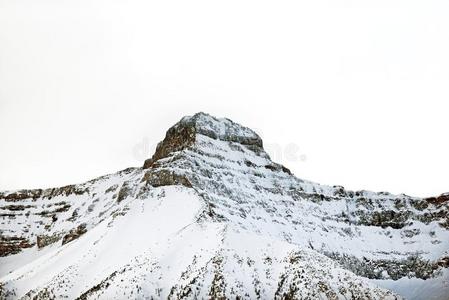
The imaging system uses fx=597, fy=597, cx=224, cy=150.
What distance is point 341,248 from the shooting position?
521 feet

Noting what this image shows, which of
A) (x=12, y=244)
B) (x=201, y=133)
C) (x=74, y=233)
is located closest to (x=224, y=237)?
(x=74, y=233)

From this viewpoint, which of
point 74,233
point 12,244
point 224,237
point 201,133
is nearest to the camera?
point 224,237

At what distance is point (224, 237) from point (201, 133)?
218ft

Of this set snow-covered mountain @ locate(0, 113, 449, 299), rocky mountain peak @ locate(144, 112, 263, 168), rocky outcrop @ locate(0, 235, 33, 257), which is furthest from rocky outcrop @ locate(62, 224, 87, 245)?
rocky mountain peak @ locate(144, 112, 263, 168)

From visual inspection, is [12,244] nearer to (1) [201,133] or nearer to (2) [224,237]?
(1) [201,133]

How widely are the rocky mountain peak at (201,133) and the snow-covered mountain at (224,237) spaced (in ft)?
1.51

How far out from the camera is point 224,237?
10438 centimetres

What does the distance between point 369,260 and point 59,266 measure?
8437cm

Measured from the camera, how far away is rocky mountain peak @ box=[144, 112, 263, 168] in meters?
168

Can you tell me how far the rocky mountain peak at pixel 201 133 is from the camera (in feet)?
550

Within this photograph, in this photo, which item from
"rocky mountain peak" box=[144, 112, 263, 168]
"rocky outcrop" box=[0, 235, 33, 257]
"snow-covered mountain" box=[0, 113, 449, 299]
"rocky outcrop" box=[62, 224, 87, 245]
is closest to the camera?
"snow-covered mountain" box=[0, 113, 449, 299]

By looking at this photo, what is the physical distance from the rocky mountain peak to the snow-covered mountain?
18.2 inches

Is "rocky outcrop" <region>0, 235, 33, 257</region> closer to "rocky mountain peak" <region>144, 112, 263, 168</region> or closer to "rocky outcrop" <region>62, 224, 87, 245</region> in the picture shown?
"rocky outcrop" <region>62, 224, 87, 245</region>

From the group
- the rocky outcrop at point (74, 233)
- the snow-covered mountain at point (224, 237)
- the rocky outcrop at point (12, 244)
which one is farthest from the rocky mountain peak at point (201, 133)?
the rocky outcrop at point (12, 244)
